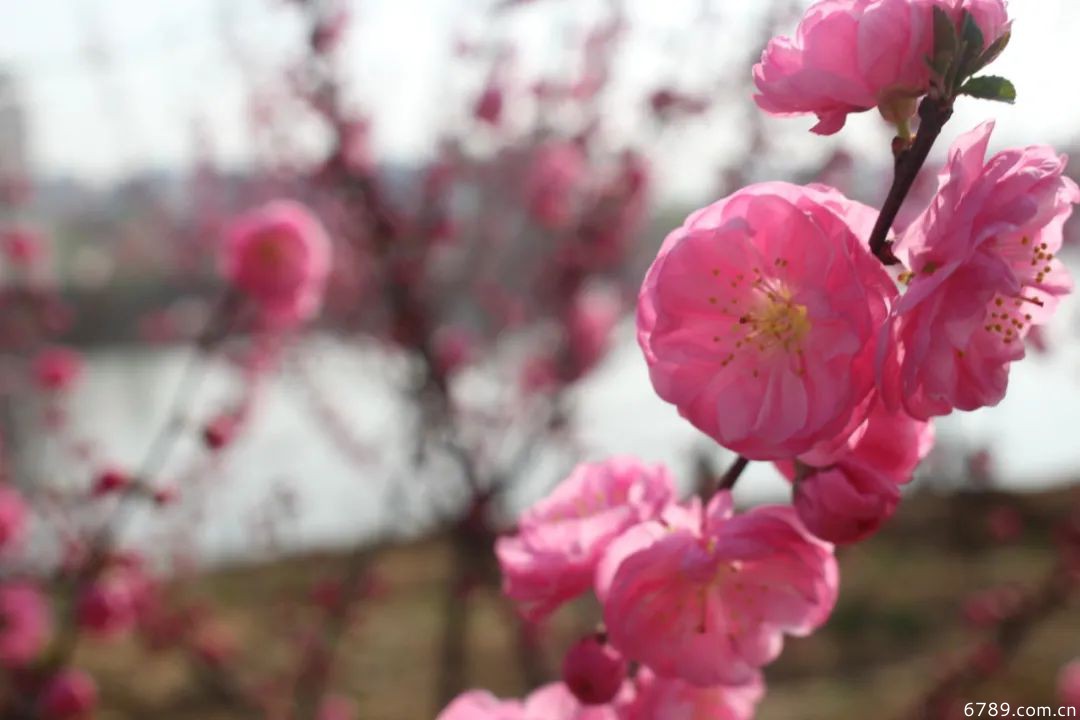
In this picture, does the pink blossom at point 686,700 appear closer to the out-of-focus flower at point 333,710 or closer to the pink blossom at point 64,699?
the pink blossom at point 64,699

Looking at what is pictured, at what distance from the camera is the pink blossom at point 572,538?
48cm

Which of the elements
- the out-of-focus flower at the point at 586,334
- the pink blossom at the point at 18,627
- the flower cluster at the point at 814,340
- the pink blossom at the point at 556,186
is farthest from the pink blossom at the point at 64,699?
the pink blossom at the point at 556,186

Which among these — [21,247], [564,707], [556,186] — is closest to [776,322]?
[564,707]

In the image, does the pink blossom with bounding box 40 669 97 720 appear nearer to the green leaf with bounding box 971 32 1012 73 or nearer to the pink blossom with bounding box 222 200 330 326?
the pink blossom with bounding box 222 200 330 326

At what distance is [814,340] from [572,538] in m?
0.17

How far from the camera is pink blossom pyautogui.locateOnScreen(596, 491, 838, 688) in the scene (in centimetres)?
44

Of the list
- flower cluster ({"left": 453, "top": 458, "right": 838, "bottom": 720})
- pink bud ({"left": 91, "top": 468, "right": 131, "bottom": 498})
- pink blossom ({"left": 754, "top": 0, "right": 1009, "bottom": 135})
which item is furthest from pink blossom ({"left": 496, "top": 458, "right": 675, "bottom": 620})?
pink bud ({"left": 91, "top": 468, "right": 131, "bottom": 498})

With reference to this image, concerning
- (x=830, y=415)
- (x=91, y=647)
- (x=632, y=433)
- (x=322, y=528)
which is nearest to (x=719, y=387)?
(x=830, y=415)

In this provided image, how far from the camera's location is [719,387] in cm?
42

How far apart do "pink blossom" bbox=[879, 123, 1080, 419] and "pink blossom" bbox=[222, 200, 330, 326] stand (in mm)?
1190

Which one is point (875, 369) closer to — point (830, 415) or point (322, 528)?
point (830, 415)

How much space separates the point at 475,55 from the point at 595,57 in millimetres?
374

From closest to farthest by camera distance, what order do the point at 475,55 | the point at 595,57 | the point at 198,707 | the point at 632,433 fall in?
the point at 475,55 → the point at 595,57 → the point at 198,707 → the point at 632,433

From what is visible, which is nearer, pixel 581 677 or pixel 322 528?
pixel 581 677
